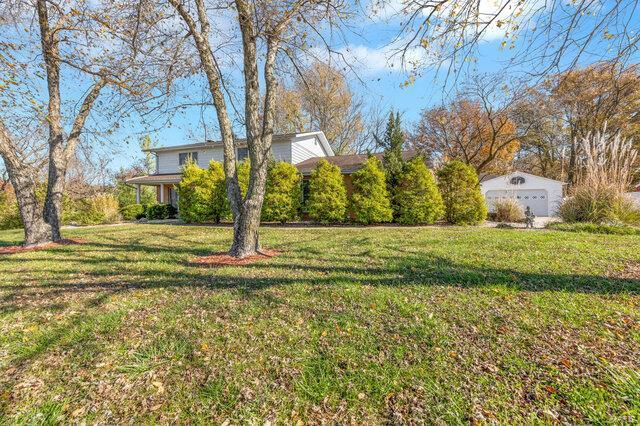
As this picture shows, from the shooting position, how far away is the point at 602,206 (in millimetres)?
9328

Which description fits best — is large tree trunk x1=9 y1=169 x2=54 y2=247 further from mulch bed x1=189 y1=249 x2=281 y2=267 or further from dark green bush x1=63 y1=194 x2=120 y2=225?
dark green bush x1=63 y1=194 x2=120 y2=225

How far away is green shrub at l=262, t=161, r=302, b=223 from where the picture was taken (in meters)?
13.1

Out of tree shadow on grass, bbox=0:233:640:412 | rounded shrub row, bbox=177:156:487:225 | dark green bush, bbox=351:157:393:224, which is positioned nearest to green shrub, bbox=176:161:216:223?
rounded shrub row, bbox=177:156:487:225

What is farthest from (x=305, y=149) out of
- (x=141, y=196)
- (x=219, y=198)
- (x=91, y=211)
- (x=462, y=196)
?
(x=91, y=211)

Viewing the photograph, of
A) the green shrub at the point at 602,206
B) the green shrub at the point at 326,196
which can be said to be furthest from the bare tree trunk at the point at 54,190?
the green shrub at the point at 602,206

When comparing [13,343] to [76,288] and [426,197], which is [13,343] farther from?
[426,197]

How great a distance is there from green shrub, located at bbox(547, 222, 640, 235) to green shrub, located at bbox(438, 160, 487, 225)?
2723 millimetres

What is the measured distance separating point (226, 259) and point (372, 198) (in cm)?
761

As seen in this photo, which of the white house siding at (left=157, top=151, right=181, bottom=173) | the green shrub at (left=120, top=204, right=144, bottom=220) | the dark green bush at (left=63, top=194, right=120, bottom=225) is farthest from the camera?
the white house siding at (left=157, top=151, right=181, bottom=173)

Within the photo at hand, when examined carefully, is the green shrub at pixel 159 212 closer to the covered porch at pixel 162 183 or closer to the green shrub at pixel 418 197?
the covered porch at pixel 162 183

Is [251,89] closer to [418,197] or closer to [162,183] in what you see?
[418,197]

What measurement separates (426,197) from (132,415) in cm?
1152

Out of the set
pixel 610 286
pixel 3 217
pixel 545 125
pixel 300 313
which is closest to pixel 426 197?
pixel 610 286

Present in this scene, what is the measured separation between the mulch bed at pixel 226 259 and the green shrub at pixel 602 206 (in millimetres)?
10111
